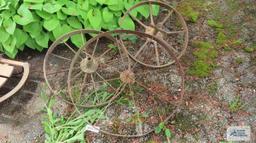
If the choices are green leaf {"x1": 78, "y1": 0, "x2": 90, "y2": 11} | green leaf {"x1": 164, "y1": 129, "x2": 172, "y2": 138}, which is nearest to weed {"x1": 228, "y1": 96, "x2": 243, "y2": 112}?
green leaf {"x1": 164, "y1": 129, "x2": 172, "y2": 138}

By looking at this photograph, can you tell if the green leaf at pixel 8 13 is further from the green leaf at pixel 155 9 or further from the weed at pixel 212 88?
the weed at pixel 212 88

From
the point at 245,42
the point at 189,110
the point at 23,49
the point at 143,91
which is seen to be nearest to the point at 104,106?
the point at 143,91

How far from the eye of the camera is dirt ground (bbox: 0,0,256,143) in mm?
3180

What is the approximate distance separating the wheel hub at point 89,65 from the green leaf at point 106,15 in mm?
448

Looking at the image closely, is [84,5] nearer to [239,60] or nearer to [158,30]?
[158,30]

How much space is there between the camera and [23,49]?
3.76 metres

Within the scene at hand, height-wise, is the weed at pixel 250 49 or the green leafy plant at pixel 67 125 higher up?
the weed at pixel 250 49

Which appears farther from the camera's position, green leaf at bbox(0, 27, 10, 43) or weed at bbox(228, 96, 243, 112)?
green leaf at bbox(0, 27, 10, 43)

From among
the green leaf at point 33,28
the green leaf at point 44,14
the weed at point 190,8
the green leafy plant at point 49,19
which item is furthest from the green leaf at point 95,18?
the weed at point 190,8

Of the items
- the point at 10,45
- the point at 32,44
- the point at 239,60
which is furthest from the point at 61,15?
the point at 239,60

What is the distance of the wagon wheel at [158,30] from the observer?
354 cm

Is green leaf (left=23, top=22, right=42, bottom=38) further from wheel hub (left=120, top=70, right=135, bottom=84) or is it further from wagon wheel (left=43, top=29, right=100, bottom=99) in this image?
wheel hub (left=120, top=70, right=135, bottom=84)

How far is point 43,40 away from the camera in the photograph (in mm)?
3580

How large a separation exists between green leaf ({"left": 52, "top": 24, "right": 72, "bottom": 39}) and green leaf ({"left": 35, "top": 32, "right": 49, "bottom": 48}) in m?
0.11
